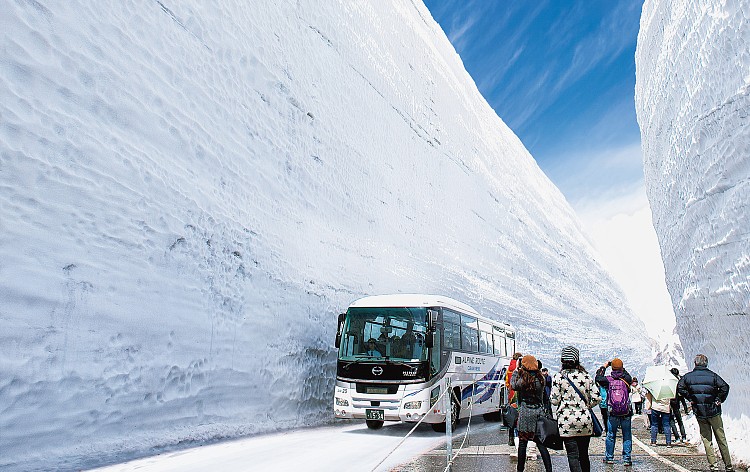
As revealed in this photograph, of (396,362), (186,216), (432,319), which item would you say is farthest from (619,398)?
(186,216)

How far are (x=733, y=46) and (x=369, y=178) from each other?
Answer: 13813mm

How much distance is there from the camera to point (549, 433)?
17.7ft

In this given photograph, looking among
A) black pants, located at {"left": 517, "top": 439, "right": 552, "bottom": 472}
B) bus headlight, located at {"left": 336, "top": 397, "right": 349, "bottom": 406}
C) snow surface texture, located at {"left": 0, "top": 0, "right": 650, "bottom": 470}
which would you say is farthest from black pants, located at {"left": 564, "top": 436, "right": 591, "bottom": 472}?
bus headlight, located at {"left": 336, "top": 397, "right": 349, "bottom": 406}

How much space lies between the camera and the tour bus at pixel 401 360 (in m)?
10.6

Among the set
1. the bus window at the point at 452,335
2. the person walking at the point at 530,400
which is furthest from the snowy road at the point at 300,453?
the person walking at the point at 530,400

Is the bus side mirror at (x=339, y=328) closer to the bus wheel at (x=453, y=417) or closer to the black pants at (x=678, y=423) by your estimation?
the bus wheel at (x=453, y=417)

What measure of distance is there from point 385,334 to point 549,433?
20.0 ft

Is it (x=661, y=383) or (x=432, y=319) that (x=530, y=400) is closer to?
(x=661, y=383)

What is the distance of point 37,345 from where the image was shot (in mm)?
6859

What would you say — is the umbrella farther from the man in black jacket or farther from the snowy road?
the snowy road

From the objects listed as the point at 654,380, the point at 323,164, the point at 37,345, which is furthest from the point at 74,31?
the point at 654,380

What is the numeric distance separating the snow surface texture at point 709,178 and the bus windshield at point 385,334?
15.8ft

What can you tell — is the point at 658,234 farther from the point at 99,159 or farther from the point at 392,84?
the point at 392,84

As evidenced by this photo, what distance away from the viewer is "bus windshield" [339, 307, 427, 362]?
11.0 metres
